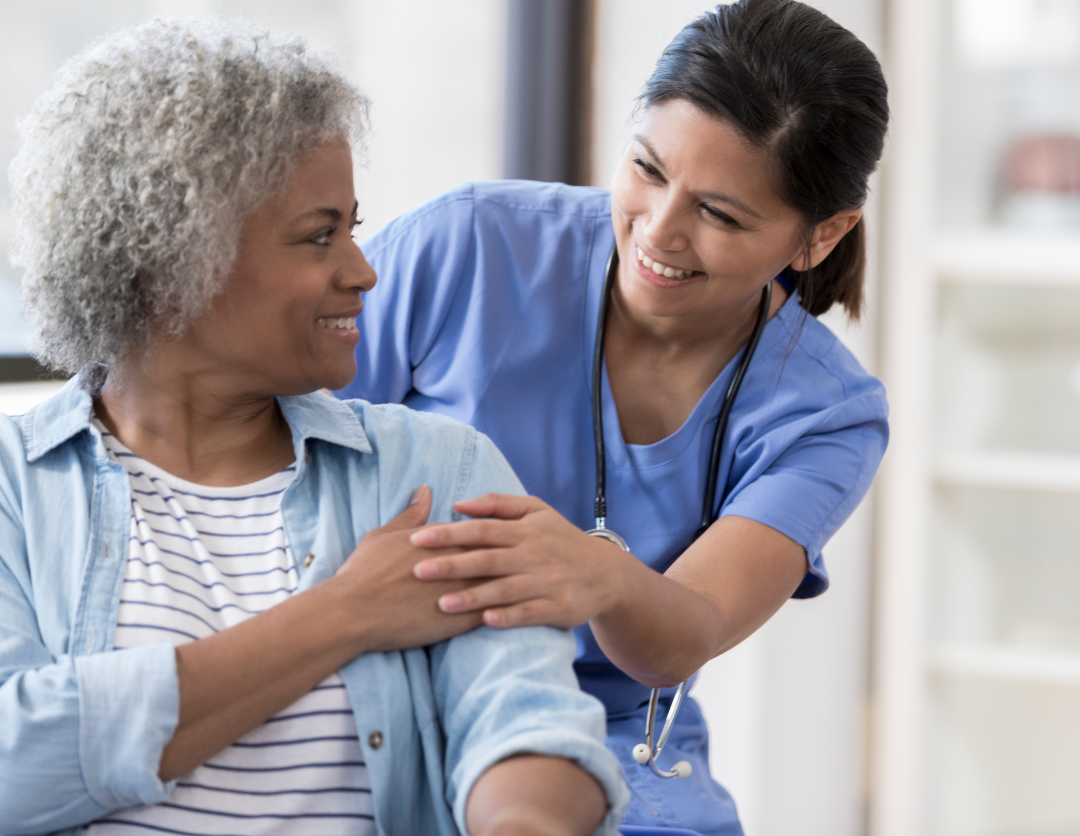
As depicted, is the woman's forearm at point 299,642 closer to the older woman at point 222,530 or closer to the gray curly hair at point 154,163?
the older woman at point 222,530

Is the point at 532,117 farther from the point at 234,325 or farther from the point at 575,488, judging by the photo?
the point at 234,325

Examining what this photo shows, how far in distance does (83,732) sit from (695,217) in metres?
0.87

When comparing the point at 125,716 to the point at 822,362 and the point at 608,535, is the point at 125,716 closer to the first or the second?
the point at 608,535

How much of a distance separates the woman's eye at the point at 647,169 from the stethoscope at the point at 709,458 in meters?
0.16

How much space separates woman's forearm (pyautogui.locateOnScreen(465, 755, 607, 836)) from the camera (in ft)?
2.89

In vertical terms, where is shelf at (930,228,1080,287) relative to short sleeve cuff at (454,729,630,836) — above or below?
above

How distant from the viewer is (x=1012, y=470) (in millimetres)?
2641

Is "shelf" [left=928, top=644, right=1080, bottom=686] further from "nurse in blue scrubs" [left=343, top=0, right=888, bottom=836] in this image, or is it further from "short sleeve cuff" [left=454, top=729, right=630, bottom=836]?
"short sleeve cuff" [left=454, top=729, right=630, bottom=836]

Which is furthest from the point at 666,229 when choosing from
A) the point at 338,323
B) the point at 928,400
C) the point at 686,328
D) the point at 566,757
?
the point at 928,400

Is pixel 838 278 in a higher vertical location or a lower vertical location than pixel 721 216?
lower

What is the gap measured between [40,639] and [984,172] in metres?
2.44

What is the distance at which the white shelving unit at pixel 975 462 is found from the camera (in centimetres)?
260

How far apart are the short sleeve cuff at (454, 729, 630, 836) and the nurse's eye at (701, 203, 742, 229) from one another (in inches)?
26.3

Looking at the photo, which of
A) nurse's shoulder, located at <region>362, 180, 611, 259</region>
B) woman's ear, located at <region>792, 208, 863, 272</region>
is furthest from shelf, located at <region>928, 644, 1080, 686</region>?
nurse's shoulder, located at <region>362, 180, 611, 259</region>
